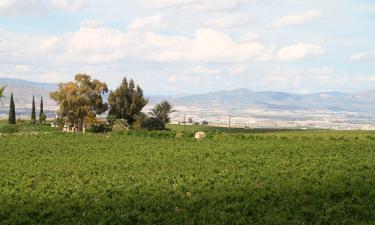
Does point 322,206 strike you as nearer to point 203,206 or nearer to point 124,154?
point 203,206

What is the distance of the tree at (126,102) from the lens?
394 ft

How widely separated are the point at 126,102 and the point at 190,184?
9041cm

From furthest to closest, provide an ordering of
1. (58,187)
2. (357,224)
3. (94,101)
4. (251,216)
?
(94,101)
(58,187)
(251,216)
(357,224)

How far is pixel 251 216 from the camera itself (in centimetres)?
2384

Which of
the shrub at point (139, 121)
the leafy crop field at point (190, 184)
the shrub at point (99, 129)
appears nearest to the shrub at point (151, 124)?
the shrub at point (139, 121)

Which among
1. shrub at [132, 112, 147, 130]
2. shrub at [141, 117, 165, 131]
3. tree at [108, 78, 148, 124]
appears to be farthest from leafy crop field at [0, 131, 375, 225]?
tree at [108, 78, 148, 124]

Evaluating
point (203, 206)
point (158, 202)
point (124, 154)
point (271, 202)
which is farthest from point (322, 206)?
point (124, 154)

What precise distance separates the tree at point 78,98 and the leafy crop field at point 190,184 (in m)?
50.8

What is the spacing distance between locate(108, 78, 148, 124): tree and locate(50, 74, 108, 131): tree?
11230 millimetres

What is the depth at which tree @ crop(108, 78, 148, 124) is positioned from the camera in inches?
4727

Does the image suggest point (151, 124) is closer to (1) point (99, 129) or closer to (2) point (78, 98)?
(1) point (99, 129)

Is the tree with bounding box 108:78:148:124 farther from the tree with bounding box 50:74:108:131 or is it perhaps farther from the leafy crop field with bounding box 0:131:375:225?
the leafy crop field with bounding box 0:131:375:225

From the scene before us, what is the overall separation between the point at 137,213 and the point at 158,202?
2.50 meters

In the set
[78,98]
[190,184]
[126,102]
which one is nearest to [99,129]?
[78,98]
